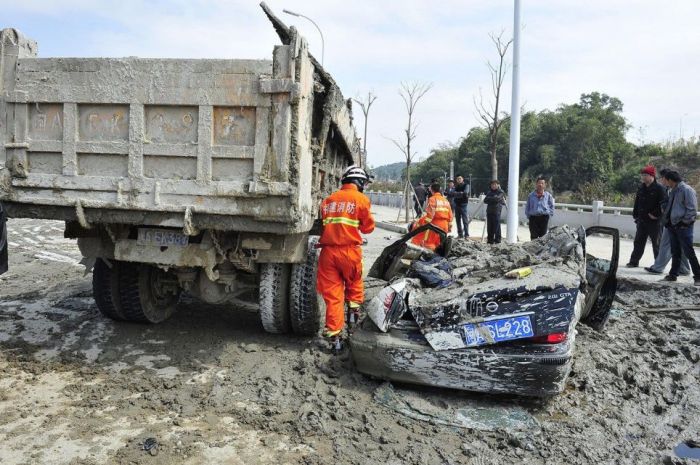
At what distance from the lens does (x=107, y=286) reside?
195 inches

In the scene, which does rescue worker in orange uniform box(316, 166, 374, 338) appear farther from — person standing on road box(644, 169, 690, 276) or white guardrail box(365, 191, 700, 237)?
white guardrail box(365, 191, 700, 237)

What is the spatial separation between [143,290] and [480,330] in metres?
3.11

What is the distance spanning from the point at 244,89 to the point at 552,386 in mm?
2838

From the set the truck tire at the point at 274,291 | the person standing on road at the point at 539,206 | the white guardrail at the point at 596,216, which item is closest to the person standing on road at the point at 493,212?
the person standing on road at the point at 539,206

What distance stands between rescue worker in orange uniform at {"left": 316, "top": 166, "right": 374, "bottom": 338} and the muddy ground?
0.43 metres

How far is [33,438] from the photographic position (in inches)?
118

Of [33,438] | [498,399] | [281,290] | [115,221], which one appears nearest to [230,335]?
[281,290]

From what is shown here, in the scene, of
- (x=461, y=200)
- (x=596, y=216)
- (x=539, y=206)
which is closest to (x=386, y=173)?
(x=596, y=216)

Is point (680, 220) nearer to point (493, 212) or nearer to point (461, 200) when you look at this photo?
point (493, 212)

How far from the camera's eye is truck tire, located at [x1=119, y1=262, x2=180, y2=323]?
493 cm

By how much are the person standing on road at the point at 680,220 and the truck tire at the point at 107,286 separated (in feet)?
22.8

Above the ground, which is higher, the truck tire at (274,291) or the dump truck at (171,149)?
the dump truck at (171,149)

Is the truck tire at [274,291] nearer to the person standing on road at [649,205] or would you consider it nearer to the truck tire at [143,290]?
the truck tire at [143,290]

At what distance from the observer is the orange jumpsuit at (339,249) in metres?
4.39
